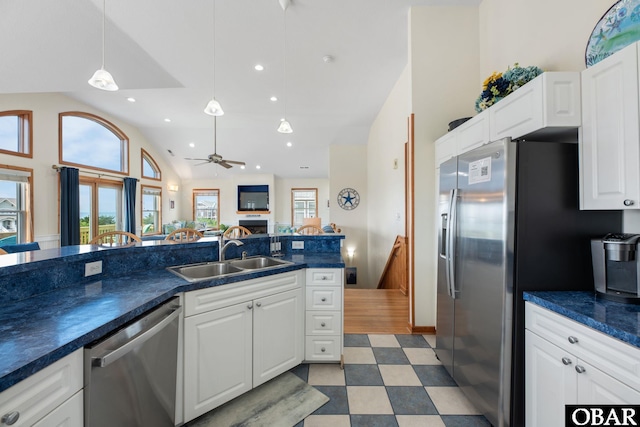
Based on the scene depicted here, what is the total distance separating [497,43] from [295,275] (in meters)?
2.90

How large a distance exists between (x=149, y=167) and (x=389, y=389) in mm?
8471

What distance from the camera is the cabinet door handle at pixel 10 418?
0.66 meters

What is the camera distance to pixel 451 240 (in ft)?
5.79

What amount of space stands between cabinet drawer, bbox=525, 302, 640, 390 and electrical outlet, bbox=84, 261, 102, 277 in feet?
8.49

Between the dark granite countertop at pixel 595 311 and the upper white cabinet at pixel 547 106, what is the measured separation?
36.8 inches

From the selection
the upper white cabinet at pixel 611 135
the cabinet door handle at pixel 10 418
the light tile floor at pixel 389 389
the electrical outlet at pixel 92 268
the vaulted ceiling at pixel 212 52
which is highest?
the vaulted ceiling at pixel 212 52

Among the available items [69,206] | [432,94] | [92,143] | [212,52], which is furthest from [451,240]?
[92,143]

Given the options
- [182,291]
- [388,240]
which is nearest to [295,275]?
[182,291]

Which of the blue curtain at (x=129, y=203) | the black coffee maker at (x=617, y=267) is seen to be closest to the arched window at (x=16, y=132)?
the blue curtain at (x=129, y=203)

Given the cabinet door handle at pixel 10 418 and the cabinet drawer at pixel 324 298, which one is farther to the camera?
the cabinet drawer at pixel 324 298

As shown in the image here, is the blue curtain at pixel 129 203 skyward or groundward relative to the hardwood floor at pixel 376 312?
skyward

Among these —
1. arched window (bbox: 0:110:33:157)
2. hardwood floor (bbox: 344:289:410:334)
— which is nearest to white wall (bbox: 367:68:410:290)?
hardwood floor (bbox: 344:289:410:334)

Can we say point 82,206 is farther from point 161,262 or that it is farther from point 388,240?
point 388,240

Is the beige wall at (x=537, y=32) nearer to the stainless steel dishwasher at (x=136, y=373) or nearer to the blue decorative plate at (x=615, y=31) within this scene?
the blue decorative plate at (x=615, y=31)
